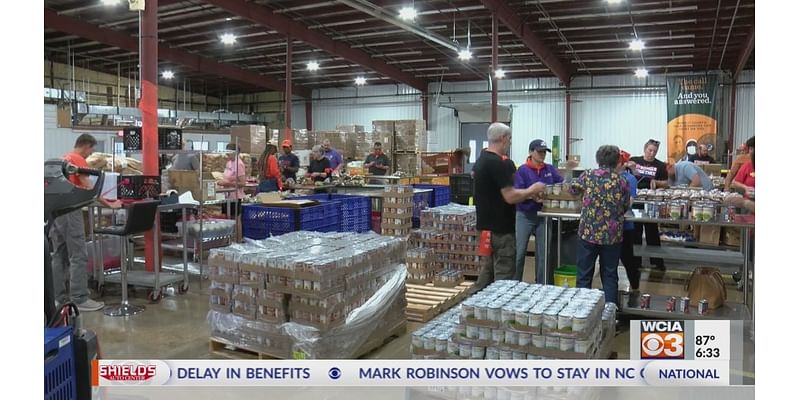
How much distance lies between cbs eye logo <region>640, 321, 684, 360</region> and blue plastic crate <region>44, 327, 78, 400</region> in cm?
310

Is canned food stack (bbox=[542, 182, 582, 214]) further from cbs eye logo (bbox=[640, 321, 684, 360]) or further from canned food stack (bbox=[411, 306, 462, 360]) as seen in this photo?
canned food stack (bbox=[411, 306, 462, 360])

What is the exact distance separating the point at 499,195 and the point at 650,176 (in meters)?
2.89

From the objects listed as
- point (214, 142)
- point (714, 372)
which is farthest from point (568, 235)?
point (214, 142)

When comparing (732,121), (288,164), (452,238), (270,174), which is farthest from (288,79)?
(732,121)

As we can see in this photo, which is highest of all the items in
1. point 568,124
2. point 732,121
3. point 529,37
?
point 529,37

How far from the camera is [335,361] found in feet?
12.3

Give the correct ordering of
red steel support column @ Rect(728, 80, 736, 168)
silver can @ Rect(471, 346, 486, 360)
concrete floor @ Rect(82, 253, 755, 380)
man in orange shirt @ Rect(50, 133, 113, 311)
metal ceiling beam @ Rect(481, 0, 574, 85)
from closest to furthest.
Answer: silver can @ Rect(471, 346, 486, 360) → concrete floor @ Rect(82, 253, 755, 380) → man in orange shirt @ Rect(50, 133, 113, 311) → metal ceiling beam @ Rect(481, 0, 574, 85) → red steel support column @ Rect(728, 80, 736, 168)

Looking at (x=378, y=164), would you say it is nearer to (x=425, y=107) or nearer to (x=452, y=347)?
(x=425, y=107)

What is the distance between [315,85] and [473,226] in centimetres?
1494

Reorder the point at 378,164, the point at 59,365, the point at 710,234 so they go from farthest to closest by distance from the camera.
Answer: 1. the point at 378,164
2. the point at 710,234
3. the point at 59,365

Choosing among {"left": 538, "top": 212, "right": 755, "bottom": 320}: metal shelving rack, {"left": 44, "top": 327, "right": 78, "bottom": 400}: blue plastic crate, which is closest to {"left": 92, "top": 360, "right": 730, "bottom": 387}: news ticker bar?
{"left": 44, "top": 327, "right": 78, "bottom": 400}: blue plastic crate

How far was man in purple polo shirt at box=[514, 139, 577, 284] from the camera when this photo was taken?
5.22m

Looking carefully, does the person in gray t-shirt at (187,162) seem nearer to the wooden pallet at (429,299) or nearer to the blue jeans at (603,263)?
the wooden pallet at (429,299)

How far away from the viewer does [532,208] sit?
5.18 metres
